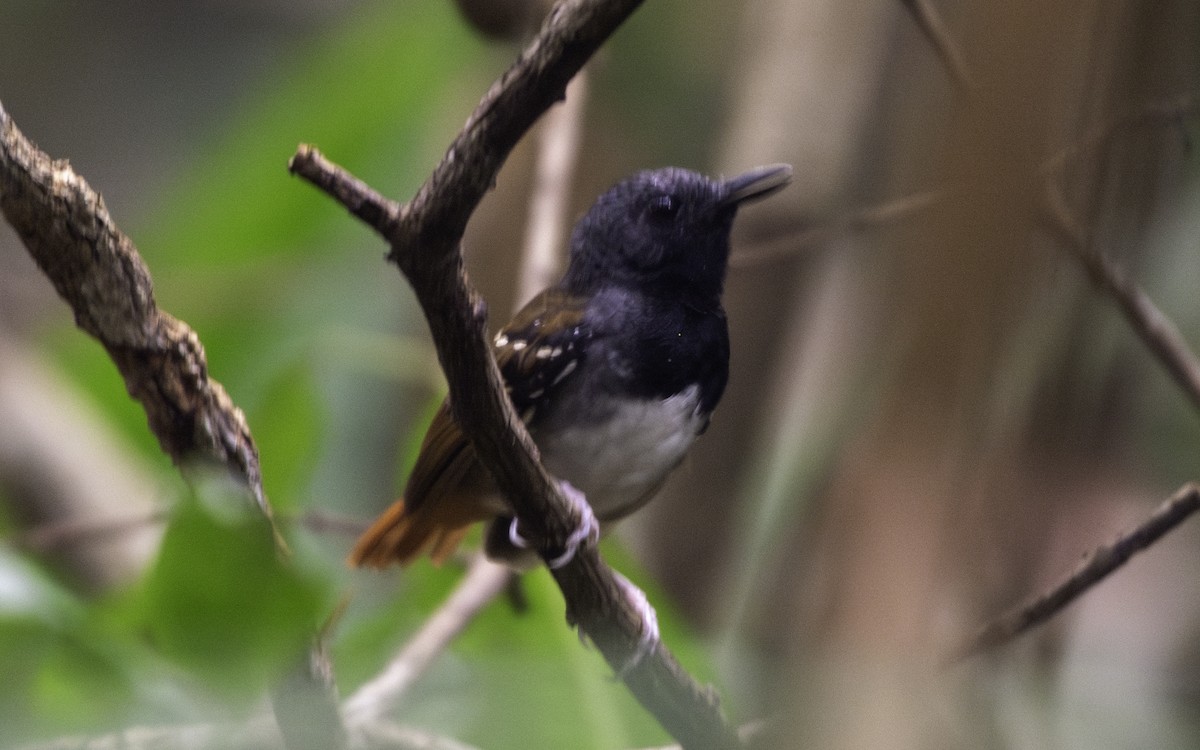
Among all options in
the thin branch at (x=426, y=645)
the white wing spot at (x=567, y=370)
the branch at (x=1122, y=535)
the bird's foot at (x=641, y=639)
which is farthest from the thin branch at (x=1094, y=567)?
the thin branch at (x=426, y=645)

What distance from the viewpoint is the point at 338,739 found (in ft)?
6.40

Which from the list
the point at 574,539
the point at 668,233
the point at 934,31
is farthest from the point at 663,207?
the point at 574,539

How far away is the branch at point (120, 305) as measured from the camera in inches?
65.1

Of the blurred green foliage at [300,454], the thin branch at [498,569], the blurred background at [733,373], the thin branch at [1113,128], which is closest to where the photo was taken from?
the blurred background at [733,373]

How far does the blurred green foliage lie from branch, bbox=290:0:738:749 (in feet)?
1.09

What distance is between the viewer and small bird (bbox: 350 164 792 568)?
2496mm

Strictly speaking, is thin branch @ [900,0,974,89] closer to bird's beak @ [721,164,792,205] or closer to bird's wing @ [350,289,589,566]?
bird's beak @ [721,164,792,205]

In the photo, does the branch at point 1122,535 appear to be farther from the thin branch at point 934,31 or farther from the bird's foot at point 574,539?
the bird's foot at point 574,539

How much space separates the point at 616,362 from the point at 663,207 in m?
0.40

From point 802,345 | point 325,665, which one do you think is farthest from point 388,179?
point 325,665

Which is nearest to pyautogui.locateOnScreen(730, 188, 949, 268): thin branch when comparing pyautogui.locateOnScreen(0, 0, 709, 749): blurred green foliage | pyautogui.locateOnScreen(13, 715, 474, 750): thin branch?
pyautogui.locateOnScreen(0, 0, 709, 749): blurred green foliage

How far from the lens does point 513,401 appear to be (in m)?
2.52

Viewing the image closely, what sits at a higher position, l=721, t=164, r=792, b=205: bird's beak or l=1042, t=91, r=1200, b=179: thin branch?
l=1042, t=91, r=1200, b=179: thin branch

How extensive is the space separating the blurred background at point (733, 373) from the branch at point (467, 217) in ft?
1.10
